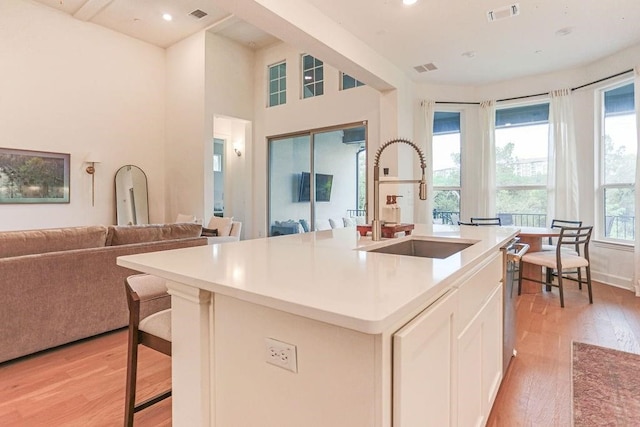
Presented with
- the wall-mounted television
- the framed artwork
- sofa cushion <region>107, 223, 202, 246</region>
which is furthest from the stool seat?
the framed artwork

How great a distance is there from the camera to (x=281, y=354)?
0.96 m

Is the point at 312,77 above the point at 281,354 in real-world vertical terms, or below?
above

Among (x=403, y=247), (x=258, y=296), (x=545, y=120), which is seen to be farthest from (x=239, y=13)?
(x=545, y=120)

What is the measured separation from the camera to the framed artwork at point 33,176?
5.13 metres

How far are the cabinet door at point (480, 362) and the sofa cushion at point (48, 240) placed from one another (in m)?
2.81

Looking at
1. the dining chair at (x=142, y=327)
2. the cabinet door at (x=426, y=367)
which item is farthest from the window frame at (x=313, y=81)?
the cabinet door at (x=426, y=367)

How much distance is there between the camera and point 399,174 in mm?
5043

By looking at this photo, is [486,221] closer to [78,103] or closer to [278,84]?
[278,84]

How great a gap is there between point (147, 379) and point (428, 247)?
1.93 metres

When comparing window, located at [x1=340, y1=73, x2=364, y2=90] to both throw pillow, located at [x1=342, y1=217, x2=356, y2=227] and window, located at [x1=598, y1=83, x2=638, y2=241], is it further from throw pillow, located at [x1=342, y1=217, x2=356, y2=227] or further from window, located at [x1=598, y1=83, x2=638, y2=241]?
window, located at [x1=598, y1=83, x2=638, y2=241]

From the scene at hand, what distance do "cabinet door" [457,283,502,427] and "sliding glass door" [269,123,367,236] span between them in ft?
13.1

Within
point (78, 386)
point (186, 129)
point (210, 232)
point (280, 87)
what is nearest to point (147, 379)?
point (78, 386)

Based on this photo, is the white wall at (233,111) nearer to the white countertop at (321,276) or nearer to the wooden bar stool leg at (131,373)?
the wooden bar stool leg at (131,373)

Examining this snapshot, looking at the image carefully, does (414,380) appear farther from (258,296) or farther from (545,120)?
(545,120)
